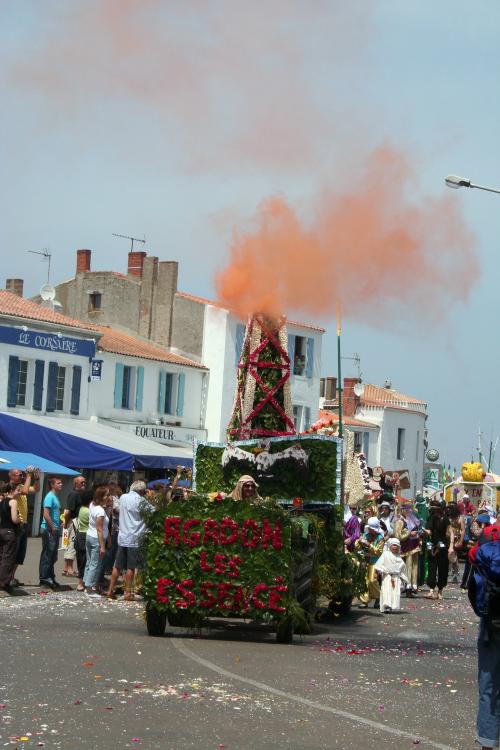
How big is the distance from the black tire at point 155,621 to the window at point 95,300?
41087 millimetres

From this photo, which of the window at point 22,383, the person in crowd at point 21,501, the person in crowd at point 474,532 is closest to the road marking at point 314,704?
the person in crowd at point 21,501

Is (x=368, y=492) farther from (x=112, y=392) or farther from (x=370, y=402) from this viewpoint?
(x=370, y=402)

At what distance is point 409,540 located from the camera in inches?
875

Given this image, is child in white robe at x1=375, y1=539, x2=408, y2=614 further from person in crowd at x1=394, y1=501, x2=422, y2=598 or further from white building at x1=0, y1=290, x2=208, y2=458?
white building at x1=0, y1=290, x2=208, y2=458

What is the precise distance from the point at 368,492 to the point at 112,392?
22.7m

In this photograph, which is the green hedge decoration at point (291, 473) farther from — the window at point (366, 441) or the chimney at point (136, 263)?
the window at point (366, 441)

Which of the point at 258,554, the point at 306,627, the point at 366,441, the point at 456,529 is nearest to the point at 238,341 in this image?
the point at 366,441

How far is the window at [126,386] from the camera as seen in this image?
48250 mm

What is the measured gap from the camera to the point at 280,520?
563 inches

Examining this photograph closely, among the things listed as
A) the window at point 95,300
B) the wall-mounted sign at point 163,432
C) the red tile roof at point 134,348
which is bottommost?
the wall-mounted sign at point 163,432

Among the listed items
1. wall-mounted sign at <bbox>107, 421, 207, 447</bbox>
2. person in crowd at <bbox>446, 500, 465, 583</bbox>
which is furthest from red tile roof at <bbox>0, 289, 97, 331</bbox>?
person in crowd at <bbox>446, 500, 465, 583</bbox>

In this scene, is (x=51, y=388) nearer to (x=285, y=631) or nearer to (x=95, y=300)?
(x=95, y=300)

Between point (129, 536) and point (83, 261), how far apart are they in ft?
125

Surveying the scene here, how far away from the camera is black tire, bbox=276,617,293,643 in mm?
13953
